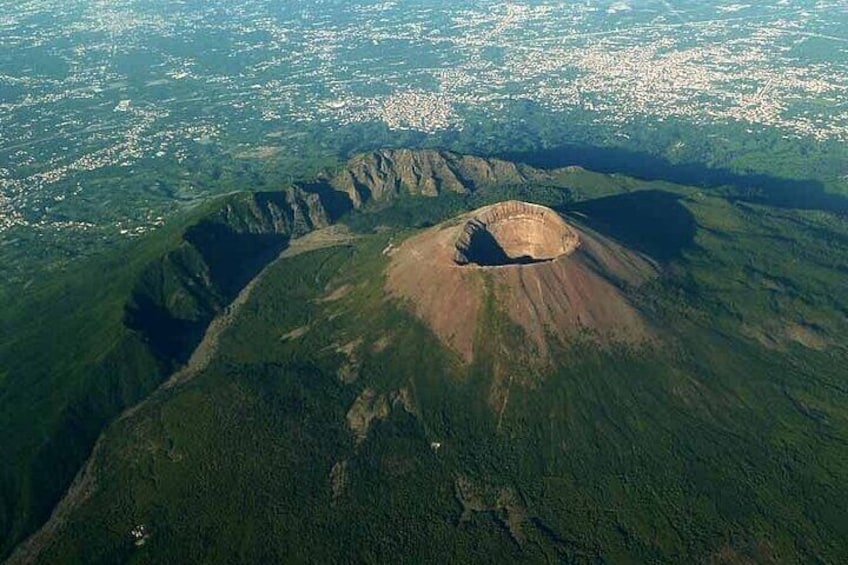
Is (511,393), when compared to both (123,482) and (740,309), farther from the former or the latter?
(123,482)

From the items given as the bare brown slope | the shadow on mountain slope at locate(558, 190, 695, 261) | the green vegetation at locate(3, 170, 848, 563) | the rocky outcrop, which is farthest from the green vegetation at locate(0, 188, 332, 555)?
the shadow on mountain slope at locate(558, 190, 695, 261)

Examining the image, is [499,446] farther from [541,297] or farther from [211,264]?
[211,264]

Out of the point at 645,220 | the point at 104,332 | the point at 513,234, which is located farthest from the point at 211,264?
the point at 645,220

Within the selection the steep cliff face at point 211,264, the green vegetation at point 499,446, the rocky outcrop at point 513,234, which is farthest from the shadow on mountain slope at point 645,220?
the steep cliff face at point 211,264

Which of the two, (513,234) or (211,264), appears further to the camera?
(211,264)

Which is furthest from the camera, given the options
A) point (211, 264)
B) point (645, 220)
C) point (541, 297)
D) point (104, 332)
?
point (211, 264)

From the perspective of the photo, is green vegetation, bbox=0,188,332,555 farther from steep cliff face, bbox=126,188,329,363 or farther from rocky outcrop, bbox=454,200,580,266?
rocky outcrop, bbox=454,200,580,266
